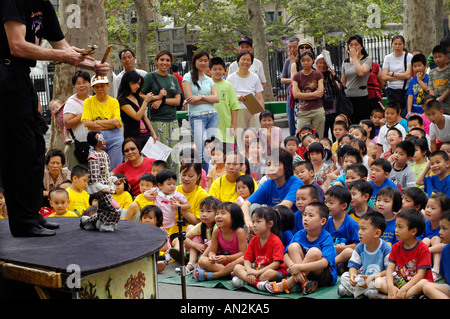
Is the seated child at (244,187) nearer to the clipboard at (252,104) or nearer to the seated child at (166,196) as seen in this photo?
the seated child at (166,196)

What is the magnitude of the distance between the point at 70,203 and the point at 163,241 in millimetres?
3186

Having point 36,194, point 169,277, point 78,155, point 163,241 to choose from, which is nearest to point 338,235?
point 169,277

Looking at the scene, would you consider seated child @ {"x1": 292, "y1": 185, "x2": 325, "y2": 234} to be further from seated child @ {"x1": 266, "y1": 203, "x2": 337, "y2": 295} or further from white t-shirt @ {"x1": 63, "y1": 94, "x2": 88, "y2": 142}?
white t-shirt @ {"x1": 63, "y1": 94, "x2": 88, "y2": 142}

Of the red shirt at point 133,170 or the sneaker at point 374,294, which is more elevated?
the red shirt at point 133,170

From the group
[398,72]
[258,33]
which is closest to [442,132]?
[398,72]

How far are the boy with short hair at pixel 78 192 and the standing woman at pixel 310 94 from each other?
151 inches

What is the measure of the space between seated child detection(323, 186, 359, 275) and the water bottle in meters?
0.81

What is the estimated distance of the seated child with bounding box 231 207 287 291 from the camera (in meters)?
5.57

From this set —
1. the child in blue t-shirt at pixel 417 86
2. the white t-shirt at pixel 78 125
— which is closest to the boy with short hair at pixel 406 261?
the white t-shirt at pixel 78 125

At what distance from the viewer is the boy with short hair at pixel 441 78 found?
9188 millimetres

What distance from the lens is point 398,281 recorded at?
4.95 m

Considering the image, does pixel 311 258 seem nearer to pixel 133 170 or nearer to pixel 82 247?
pixel 82 247

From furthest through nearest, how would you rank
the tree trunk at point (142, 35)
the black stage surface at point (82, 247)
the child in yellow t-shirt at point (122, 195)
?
the tree trunk at point (142, 35), the child in yellow t-shirt at point (122, 195), the black stage surface at point (82, 247)

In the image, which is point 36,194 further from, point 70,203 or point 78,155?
point 78,155
